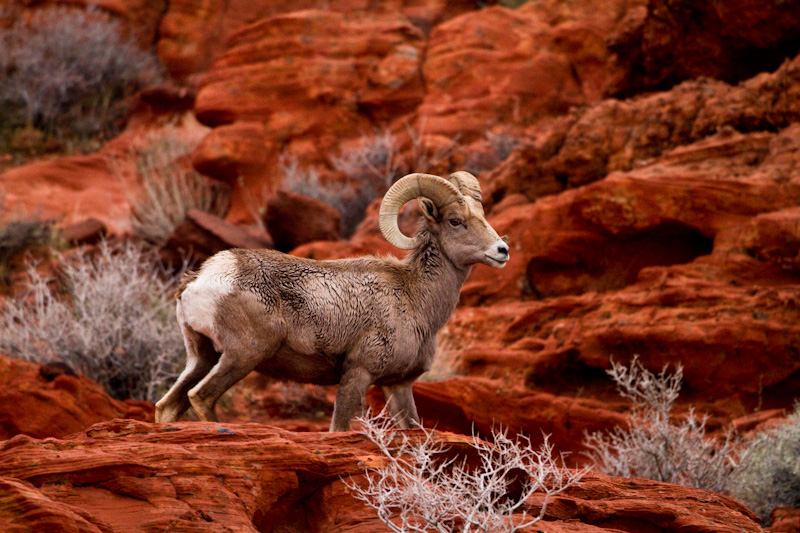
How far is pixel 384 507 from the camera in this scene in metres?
5.05

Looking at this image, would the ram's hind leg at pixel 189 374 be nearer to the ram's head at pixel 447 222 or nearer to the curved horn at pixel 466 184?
the ram's head at pixel 447 222

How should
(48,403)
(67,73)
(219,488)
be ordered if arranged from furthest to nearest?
1. (67,73)
2. (48,403)
3. (219,488)

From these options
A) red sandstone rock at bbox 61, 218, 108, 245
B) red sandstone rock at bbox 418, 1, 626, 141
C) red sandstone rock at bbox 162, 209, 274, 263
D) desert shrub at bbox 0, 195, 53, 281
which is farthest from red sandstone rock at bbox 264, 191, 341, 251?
red sandstone rock at bbox 418, 1, 626, 141

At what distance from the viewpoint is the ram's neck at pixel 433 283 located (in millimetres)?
6836

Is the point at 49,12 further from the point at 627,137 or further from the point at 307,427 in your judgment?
the point at 307,427

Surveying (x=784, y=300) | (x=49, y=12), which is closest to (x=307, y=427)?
(x=784, y=300)

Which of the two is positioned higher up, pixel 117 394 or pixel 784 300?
pixel 784 300

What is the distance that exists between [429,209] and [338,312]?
1.12 m

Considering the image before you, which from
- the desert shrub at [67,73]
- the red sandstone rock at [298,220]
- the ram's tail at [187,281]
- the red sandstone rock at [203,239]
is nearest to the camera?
the ram's tail at [187,281]

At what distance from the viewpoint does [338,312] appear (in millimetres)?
6480

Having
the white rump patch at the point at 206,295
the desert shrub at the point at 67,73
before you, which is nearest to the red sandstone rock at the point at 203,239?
the white rump patch at the point at 206,295

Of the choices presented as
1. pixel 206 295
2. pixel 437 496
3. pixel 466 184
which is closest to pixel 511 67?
pixel 466 184

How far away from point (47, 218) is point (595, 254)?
38.3 feet

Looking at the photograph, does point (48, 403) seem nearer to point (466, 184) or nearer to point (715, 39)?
point (466, 184)
